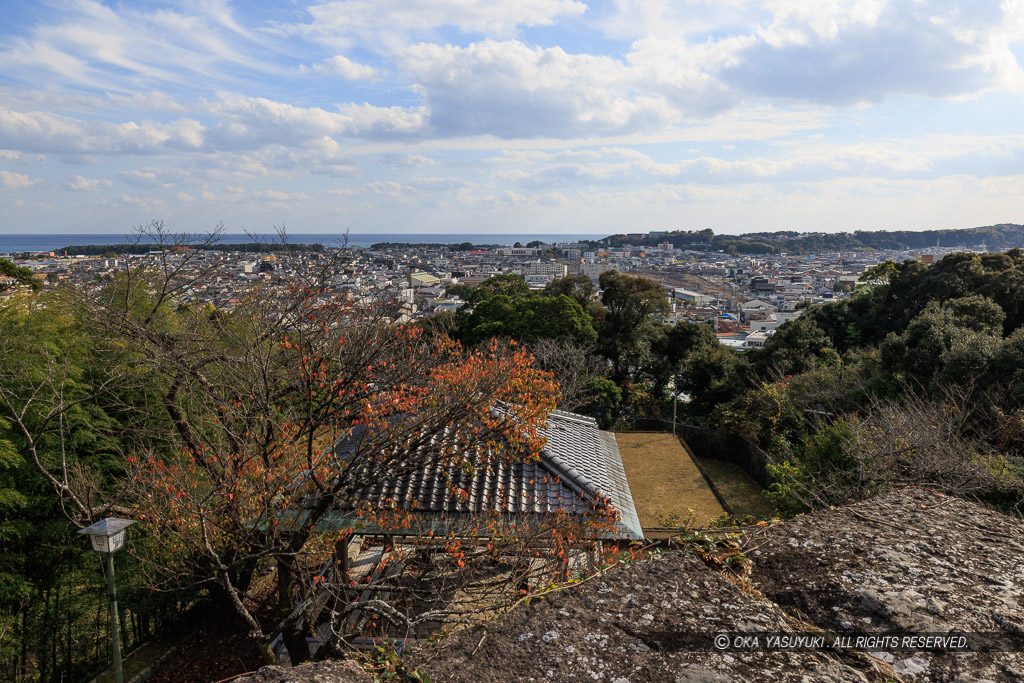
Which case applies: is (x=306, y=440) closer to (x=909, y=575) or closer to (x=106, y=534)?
(x=106, y=534)

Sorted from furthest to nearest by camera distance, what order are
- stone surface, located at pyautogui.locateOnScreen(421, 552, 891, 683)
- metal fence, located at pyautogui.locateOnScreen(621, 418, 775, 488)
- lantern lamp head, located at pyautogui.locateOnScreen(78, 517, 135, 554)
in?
metal fence, located at pyautogui.locateOnScreen(621, 418, 775, 488) < lantern lamp head, located at pyautogui.locateOnScreen(78, 517, 135, 554) < stone surface, located at pyautogui.locateOnScreen(421, 552, 891, 683)

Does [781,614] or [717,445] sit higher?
[781,614]

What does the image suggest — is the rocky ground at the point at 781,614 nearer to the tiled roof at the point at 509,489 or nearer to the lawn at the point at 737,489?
the tiled roof at the point at 509,489

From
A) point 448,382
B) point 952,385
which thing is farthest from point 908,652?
point 952,385

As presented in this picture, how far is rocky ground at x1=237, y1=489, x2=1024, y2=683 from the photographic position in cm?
124

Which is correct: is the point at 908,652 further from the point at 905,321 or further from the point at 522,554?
the point at 905,321

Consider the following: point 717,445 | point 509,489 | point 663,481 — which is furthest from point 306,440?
point 717,445

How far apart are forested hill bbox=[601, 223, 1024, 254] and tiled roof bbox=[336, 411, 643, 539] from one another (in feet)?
446

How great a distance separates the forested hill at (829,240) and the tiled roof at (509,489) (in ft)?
446

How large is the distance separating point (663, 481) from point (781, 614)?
13.4m

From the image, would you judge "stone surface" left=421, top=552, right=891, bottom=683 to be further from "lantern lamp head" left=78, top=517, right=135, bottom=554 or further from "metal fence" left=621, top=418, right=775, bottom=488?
"metal fence" left=621, top=418, right=775, bottom=488

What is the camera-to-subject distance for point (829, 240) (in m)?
165

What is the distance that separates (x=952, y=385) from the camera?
11031mm

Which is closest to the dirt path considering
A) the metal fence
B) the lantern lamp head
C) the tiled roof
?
the metal fence
